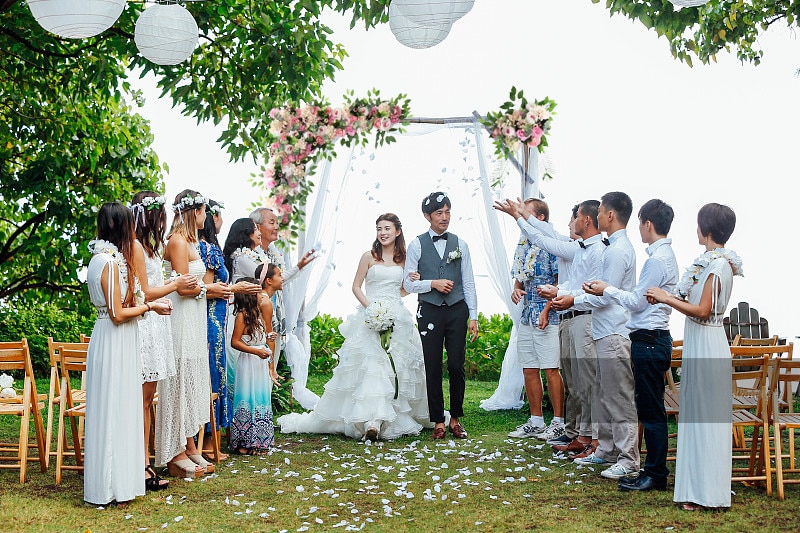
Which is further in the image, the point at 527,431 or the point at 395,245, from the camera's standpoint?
the point at 395,245

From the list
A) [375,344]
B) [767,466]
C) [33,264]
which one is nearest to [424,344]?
[375,344]

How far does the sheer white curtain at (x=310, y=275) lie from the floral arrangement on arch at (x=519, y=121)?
1355 mm

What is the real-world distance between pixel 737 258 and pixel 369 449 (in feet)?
10.2

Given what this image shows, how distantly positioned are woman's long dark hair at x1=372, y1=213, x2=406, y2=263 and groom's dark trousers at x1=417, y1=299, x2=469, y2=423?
1.55ft

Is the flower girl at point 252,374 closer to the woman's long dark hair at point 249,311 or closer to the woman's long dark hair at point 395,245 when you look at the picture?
the woman's long dark hair at point 249,311

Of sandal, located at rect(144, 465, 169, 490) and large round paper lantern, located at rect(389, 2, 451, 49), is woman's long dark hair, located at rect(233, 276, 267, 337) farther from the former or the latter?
large round paper lantern, located at rect(389, 2, 451, 49)

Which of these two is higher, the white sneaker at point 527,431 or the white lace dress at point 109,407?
the white lace dress at point 109,407

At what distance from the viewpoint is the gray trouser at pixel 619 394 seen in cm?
504

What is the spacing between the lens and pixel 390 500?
473 centimetres

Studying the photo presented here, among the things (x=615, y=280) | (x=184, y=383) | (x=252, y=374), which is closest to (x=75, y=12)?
(x=184, y=383)

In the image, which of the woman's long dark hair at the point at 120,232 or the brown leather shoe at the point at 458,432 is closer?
the woman's long dark hair at the point at 120,232

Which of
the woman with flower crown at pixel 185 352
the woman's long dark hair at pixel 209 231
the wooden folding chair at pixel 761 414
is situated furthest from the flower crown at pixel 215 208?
the wooden folding chair at pixel 761 414

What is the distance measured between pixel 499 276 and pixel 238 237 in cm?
286

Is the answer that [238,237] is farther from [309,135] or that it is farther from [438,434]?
[438,434]
